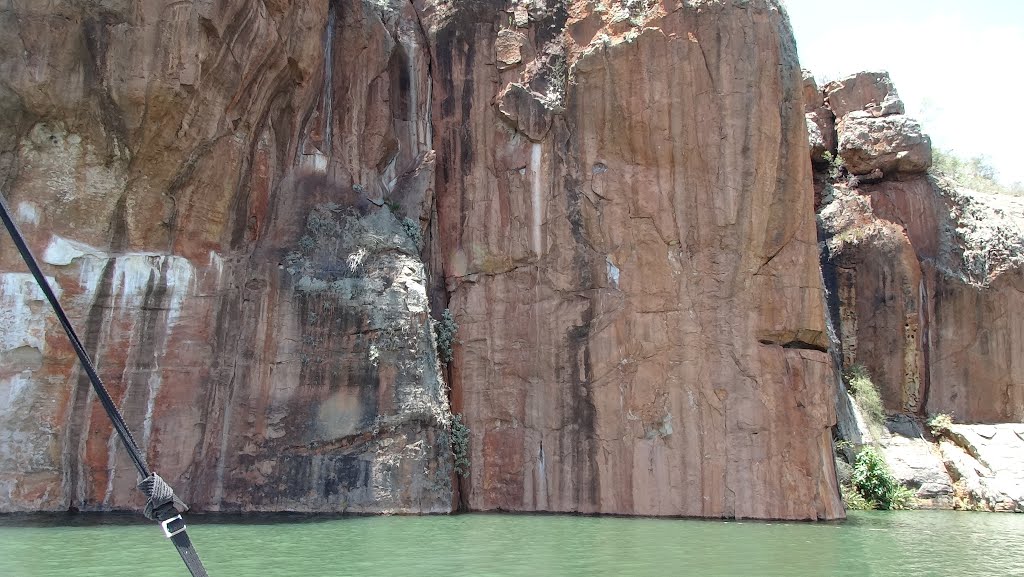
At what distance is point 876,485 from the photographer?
62.4ft

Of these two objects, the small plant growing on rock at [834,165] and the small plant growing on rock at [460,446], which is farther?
the small plant growing on rock at [834,165]

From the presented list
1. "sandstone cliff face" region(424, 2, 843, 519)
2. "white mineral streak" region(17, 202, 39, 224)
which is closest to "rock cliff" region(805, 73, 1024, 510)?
"sandstone cliff face" region(424, 2, 843, 519)

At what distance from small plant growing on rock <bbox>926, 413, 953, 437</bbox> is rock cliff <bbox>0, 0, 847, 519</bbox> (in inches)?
281

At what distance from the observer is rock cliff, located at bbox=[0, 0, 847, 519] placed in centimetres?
1467

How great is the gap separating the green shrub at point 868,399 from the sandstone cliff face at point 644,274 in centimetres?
638

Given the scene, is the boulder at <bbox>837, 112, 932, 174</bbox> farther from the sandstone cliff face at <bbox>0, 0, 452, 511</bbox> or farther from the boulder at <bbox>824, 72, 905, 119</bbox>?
the sandstone cliff face at <bbox>0, 0, 452, 511</bbox>

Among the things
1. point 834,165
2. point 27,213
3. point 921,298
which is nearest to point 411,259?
point 27,213

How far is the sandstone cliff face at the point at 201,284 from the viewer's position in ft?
47.1

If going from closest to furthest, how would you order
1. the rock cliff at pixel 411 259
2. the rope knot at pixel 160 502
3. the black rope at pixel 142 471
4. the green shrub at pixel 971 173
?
the black rope at pixel 142 471, the rope knot at pixel 160 502, the rock cliff at pixel 411 259, the green shrub at pixel 971 173

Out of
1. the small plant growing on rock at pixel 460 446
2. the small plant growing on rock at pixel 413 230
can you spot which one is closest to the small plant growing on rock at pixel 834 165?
the small plant growing on rock at pixel 413 230

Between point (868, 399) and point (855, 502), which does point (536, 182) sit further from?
point (868, 399)

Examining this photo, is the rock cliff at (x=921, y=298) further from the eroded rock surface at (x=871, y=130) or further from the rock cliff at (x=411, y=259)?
the rock cliff at (x=411, y=259)

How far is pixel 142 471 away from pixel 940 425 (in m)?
22.1

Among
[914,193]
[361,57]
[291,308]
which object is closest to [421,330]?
[291,308]
